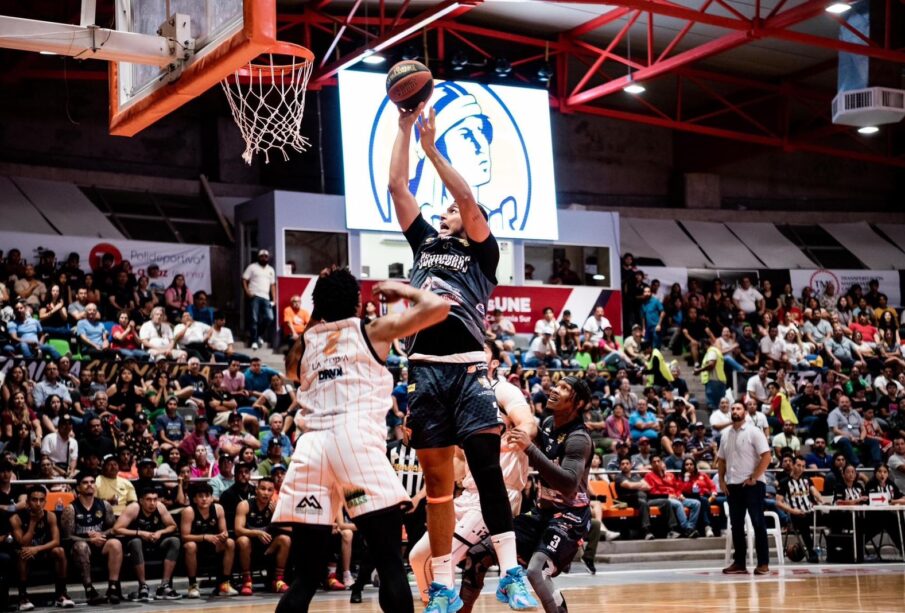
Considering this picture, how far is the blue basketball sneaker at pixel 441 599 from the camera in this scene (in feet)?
19.2

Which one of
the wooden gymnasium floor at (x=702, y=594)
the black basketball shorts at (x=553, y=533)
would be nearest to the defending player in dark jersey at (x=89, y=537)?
the wooden gymnasium floor at (x=702, y=594)

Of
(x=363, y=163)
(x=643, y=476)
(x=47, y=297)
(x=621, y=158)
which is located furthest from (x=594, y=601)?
(x=621, y=158)

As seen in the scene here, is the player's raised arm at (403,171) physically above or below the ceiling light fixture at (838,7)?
below

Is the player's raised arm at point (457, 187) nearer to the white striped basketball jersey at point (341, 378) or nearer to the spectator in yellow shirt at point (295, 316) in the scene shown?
the white striped basketball jersey at point (341, 378)

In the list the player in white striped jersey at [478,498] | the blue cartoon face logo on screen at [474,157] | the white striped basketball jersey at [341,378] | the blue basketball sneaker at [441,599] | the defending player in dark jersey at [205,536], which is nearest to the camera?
the white striped basketball jersey at [341,378]

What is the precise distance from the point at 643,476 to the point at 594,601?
24.9 ft

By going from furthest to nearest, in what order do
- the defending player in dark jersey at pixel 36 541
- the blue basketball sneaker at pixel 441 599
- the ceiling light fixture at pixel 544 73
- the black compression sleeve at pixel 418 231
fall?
1. the ceiling light fixture at pixel 544 73
2. the defending player in dark jersey at pixel 36 541
3. the black compression sleeve at pixel 418 231
4. the blue basketball sneaker at pixel 441 599

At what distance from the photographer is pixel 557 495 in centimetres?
757

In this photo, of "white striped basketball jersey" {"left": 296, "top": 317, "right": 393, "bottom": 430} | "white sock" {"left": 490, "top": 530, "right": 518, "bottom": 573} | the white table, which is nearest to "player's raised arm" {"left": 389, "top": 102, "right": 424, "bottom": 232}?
"white striped basketball jersey" {"left": 296, "top": 317, "right": 393, "bottom": 430}

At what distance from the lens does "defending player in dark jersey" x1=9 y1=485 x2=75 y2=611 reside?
11.6 meters

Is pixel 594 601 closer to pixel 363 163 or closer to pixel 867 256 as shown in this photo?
pixel 363 163

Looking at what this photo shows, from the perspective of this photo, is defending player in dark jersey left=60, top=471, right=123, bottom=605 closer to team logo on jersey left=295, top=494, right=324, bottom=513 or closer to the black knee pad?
the black knee pad

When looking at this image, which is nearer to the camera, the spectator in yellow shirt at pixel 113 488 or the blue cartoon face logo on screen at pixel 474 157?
the spectator in yellow shirt at pixel 113 488

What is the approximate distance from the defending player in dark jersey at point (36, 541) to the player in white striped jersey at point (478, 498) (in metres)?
5.79
